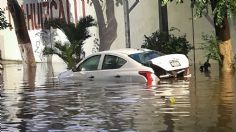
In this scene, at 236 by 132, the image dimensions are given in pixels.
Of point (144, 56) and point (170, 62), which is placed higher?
point (144, 56)

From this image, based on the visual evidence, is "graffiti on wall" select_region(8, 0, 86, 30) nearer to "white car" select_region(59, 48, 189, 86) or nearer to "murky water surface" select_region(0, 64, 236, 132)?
"white car" select_region(59, 48, 189, 86)

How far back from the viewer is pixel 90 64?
709 inches

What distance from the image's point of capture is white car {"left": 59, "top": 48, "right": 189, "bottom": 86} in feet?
53.5

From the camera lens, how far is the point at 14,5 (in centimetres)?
3088

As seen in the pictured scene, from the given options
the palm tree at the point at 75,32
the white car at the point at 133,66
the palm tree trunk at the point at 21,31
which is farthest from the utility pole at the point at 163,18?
the white car at the point at 133,66

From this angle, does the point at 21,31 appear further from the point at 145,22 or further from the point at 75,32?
the point at 145,22

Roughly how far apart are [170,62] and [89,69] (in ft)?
8.95

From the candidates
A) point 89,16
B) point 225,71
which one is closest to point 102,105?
point 225,71

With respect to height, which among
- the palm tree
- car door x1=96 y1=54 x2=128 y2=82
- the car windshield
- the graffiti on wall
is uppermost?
the graffiti on wall

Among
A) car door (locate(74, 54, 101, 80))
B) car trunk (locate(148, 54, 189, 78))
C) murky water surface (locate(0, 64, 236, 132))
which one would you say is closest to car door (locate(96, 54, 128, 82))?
car door (locate(74, 54, 101, 80))

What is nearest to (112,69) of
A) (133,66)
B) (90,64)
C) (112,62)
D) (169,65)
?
(112,62)

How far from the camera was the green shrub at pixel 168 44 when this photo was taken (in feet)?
77.6

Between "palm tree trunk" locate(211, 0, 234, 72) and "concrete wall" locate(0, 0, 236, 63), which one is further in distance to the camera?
"concrete wall" locate(0, 0, 236, 63)

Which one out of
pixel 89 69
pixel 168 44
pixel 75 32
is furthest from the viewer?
pixel 75 32
